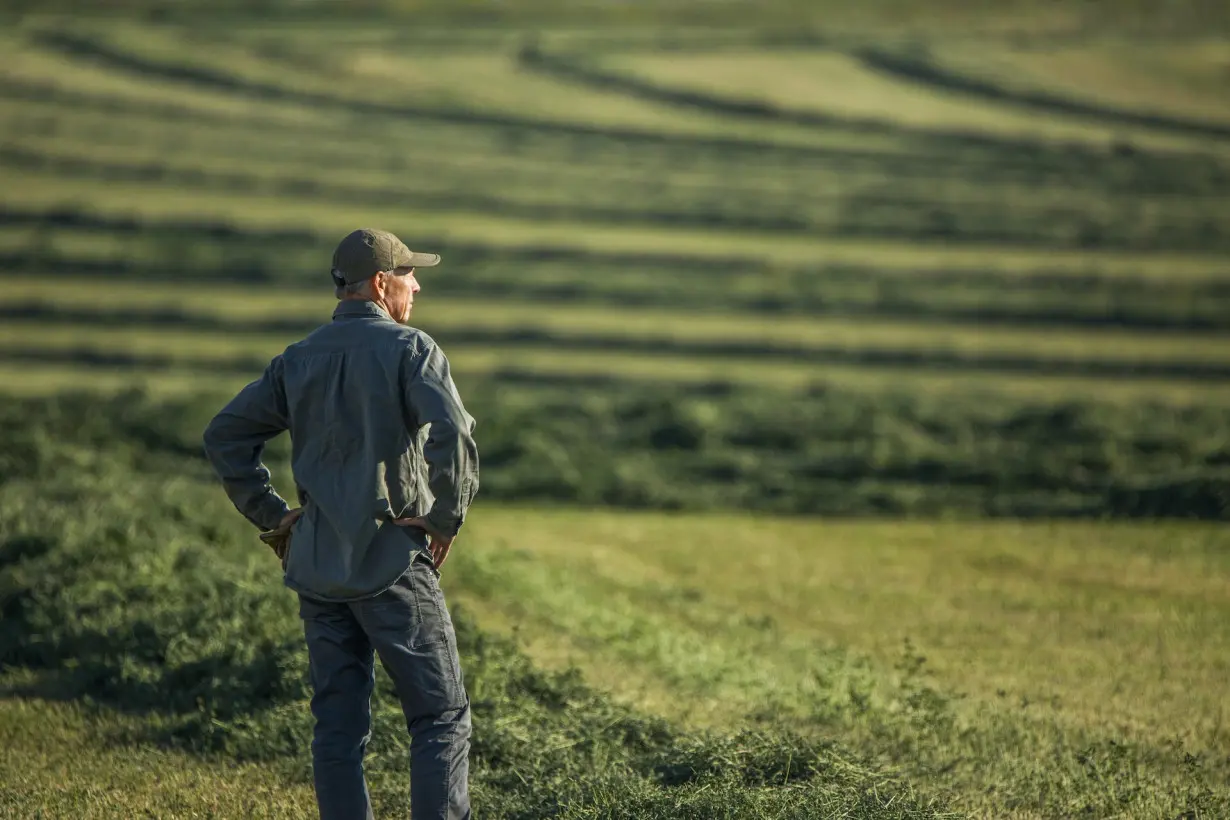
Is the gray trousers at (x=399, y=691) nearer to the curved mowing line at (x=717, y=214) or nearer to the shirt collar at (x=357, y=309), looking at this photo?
the shirt collar at (x=357, y=309)

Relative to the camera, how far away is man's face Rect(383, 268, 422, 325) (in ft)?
15.3

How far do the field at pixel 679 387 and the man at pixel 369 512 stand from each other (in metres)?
0.96

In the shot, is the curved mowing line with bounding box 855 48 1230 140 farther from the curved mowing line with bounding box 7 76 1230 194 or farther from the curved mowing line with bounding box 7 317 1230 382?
the curved mowing line with bounding box 7 317 1230 382

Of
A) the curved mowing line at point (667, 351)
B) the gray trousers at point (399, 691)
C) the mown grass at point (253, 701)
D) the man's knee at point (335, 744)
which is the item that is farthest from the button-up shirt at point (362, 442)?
the curved mowing line at point (667, 351)

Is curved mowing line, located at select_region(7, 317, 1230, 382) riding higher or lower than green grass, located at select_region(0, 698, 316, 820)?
lower

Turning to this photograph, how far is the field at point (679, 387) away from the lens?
6262 mm

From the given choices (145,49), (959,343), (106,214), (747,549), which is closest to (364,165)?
(106,214)

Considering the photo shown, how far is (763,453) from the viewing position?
56.0 ft

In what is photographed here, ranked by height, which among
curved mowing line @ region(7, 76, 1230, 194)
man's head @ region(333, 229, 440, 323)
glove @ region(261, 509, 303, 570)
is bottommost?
curved mowing line @ region(7, 76, 1230, 194)

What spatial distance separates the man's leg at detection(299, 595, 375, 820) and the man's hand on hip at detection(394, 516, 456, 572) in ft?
0.98

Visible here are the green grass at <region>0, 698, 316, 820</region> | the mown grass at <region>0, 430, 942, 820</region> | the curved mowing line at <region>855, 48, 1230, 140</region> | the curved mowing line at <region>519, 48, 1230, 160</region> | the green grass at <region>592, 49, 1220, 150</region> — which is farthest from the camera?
the green grass at <region>592, 49, 1220, 150</region>

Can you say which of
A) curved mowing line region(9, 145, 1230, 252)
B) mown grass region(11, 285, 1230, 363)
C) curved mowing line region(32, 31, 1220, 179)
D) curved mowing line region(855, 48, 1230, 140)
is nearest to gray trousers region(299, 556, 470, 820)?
mown grass region(11, 285, 1230, 363)

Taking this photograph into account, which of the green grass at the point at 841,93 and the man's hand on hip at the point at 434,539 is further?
the green grass at the point at 841,93

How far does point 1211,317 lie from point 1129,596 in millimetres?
19007
